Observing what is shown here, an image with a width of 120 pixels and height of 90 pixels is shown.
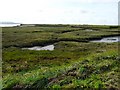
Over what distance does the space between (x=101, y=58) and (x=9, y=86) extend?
8.53 metres

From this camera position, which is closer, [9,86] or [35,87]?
[35,87]

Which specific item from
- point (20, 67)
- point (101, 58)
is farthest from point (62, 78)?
point (20, 67)

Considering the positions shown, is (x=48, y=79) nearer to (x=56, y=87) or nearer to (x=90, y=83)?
(x=56, y=87)

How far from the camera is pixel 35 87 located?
20.0 meters

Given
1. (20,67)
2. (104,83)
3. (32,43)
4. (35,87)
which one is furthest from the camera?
(32,43)

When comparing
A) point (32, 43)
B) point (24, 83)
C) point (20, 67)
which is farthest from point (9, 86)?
point (32, 43)

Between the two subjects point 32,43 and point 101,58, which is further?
point 32,43

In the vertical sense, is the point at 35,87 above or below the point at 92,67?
below

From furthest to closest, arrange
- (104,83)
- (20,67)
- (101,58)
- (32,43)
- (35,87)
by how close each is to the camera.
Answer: (32,43) < (20,67) < (101,58) < (35,87) < (104,83)

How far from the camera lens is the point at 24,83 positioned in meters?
21.0

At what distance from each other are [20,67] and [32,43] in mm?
41072

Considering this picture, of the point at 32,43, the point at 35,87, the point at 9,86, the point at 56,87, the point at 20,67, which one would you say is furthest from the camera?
the point at 32,43

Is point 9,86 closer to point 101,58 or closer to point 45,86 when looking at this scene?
point 45,86

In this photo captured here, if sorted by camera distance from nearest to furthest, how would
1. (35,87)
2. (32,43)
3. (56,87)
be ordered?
(56,87) < (35,87) < (32,43)
